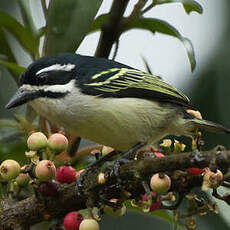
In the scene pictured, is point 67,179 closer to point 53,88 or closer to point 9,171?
point 9,171

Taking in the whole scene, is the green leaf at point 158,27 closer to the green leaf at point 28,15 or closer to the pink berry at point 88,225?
the green leaf at point 28,15

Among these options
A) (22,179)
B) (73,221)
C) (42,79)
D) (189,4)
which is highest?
(189,4)

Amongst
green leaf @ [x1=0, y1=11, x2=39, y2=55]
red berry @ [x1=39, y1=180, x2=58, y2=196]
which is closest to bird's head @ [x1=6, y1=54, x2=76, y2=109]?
green leaf @ [x1=0, y1=11, x2=39, y2=55]

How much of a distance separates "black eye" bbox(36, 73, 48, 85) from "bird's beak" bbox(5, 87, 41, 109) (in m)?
0.06

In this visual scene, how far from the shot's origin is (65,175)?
7.48ft

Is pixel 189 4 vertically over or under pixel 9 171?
over

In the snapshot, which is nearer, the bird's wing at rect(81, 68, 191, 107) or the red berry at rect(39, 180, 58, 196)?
the red berry at rect(39, 180, 58, 196)

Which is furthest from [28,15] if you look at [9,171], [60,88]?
[9,171]

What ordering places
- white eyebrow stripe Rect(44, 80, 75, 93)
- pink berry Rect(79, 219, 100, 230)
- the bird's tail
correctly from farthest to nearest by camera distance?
white eyebrow stripe Rect(44, 80, 75, 93) → the bird's tail → pink berry Rect(79, 219, 100, 230)

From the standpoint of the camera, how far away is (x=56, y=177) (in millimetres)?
2283

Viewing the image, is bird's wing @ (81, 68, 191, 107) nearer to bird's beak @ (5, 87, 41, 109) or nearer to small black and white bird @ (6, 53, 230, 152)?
small black and white bird @ (6, 53, 230, 152)

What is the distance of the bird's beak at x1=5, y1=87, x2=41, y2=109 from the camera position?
9.00 feet

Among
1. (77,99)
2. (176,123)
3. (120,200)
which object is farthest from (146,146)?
(120,200)

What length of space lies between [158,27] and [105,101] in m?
0.56
